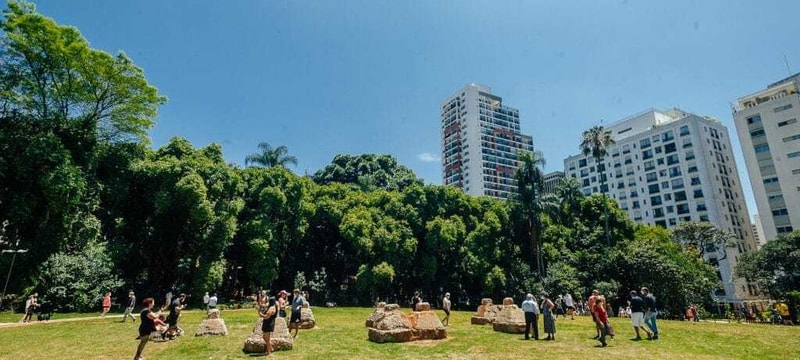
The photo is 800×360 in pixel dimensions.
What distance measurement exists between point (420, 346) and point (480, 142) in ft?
318

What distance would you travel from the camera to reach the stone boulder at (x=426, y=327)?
16047mm

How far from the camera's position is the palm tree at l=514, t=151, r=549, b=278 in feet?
147

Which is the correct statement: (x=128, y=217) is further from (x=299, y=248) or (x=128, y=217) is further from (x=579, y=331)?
(x=579, y=331)

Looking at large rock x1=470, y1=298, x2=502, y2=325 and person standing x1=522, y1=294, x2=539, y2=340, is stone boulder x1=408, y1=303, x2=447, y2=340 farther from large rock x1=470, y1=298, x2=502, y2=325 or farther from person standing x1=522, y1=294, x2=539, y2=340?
large rock x1=470, y1=298, x2=502, y2=325

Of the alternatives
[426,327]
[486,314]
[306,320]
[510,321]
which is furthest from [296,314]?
[486,314]

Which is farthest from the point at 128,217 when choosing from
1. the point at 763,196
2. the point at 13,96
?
the point at 763,196

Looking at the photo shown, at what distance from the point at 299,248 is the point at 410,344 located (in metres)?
31.1

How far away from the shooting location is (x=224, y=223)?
33031 millimetres

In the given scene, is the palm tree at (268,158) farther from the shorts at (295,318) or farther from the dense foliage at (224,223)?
the shorts at (295,318)

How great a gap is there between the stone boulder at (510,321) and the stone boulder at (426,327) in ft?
10.2

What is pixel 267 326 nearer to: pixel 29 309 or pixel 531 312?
pixel 531 312

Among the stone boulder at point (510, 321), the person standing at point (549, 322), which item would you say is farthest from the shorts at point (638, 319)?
the stone boulder at point (510, 321)

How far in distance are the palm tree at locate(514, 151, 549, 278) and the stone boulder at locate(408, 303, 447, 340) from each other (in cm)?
3044

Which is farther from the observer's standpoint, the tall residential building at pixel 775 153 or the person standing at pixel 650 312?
the tall residential building at pixel 775 153
